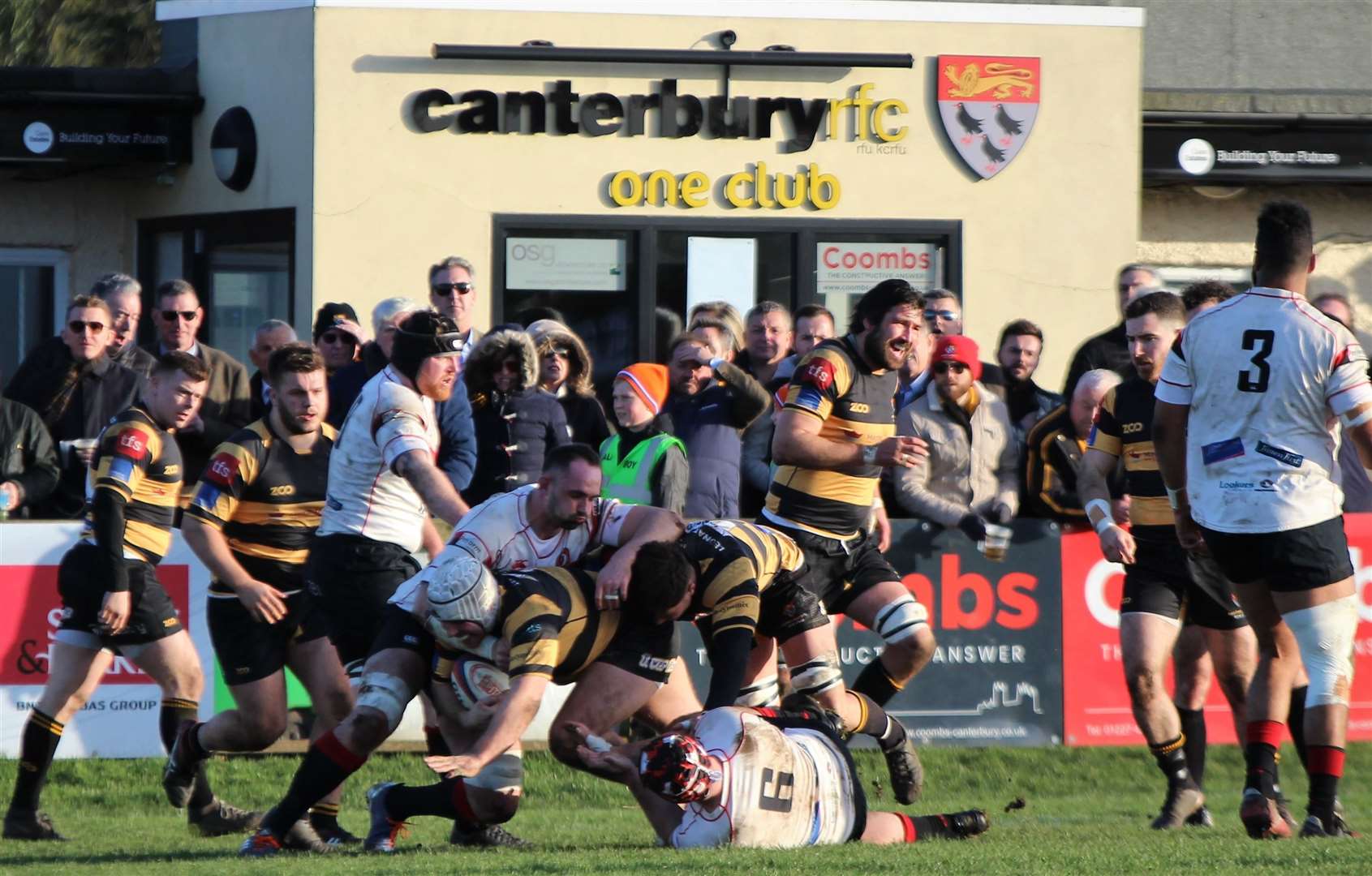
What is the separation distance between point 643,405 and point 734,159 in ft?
17.6

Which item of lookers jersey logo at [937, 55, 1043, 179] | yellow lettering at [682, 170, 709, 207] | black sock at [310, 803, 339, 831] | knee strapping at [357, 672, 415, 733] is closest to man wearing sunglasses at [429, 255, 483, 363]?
black sock at [310, 803, 339, 831]

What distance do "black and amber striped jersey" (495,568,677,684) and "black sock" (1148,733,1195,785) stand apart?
2354 millimetres

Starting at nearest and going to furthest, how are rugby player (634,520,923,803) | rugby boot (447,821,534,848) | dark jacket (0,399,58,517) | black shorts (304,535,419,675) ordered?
rugby player (634,520,923,803) → rugby boot (447,821,534,848) → black shorts (304,535,419,675) → dark jacket (0,399,58,517)

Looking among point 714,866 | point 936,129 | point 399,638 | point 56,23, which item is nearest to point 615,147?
point 936,129

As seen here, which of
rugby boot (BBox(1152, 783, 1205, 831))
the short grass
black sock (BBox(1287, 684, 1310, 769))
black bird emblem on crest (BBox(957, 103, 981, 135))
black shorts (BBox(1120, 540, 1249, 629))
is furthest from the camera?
black bird emblem on crest (BBox(957, 103, 981, 135))

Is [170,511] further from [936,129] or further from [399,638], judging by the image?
[936,129]

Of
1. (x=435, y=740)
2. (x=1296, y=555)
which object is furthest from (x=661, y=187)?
(x=1296, y=555)

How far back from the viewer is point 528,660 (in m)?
6.94

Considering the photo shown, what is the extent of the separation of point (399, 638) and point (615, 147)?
7.61 m

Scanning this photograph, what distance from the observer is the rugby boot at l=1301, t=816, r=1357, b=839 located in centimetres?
696

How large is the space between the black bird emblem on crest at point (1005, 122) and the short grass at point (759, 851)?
5736 millimetres

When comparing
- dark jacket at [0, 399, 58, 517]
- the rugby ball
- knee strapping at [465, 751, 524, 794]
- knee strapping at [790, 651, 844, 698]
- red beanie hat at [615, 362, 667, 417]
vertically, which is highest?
red beanie hat at [615, 362, 667, 417]

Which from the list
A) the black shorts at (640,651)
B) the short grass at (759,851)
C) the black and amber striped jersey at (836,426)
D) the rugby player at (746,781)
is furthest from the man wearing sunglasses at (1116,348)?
the rugby player at (746,781)

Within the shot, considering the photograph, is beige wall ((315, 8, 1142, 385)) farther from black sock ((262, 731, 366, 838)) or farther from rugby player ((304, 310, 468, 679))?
black sock ((262, 731, 366, 838))
